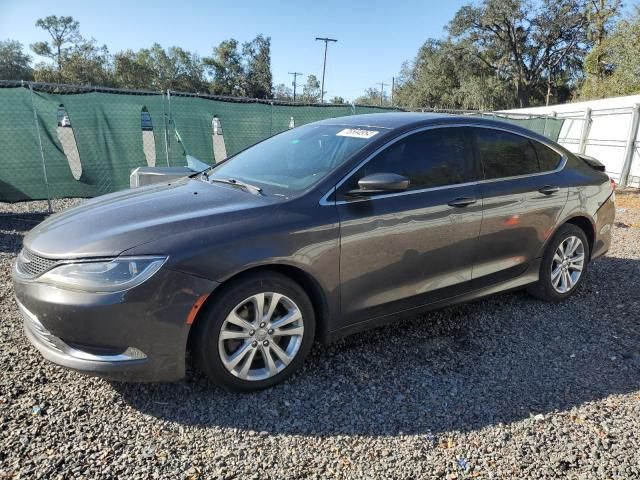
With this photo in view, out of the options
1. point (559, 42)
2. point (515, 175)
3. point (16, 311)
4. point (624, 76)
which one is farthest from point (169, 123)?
point (559, 42)

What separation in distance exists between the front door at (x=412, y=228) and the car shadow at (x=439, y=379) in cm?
38

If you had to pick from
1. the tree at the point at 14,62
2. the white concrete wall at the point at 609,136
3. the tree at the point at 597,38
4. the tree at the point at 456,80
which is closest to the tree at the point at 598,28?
the tree at the point at 597,38

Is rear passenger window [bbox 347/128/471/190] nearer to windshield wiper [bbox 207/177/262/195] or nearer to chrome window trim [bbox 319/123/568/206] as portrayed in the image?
chrome window trim [bbox 319/123/568/206]

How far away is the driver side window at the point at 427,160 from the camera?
3.14 m

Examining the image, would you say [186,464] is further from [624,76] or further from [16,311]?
[624,76]

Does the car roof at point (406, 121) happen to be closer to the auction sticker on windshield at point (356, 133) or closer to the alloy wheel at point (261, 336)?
the auction sticker on windshield at point (356, 133)

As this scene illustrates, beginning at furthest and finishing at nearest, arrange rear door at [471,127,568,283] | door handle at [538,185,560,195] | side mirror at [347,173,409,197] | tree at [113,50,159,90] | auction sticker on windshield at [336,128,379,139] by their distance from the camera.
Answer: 1. tree at [113,50,159,90]
2. door handle at [538,185,560,195]
3. rear door at [471,127,568,283]
4. auction sticker on windshield at [336,128,379,139]
5. side mirror at [347,173,409,197]

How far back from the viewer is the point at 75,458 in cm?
219

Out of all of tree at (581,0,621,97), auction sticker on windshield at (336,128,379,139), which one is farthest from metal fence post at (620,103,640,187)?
tree at (581,0,621,97)

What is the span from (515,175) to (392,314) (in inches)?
64.7

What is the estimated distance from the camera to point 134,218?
2.65 meters

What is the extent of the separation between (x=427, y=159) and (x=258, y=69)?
78.7 m

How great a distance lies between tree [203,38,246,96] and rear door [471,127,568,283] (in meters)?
75.7

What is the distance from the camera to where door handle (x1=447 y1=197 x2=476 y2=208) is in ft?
10.9
